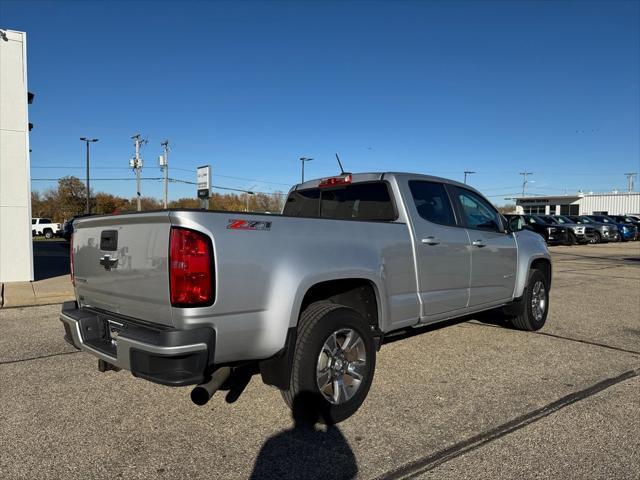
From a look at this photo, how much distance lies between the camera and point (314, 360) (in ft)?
11.8

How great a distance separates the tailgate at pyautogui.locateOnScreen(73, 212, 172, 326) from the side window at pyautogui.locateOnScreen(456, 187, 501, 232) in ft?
11.4

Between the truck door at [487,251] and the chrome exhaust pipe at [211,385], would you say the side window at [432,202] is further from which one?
the chrome exhaust pipe at [211,385]

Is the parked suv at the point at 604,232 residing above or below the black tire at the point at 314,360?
above

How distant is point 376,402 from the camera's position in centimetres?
417

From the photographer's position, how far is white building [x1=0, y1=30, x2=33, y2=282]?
35.6 feet

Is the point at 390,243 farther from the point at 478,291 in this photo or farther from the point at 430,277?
the point at 478,291

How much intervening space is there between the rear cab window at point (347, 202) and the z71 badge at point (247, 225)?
45.7 inches

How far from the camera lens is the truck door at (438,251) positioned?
468cm

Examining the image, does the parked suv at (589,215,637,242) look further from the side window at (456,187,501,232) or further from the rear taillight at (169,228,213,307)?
the rear taillight at (169,228,213,307)

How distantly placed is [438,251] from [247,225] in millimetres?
2280

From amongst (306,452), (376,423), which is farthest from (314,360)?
(376,423)

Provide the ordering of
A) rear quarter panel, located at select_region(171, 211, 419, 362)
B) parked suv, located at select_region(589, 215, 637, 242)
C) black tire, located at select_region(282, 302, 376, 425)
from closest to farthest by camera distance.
Answer: rear quarter panel, located at select_region(171, 211, 419, 362)
black tire, located at select_region(282, 302, 376, 425)
parked suv, located at select_region(589, 215, 637, 242)

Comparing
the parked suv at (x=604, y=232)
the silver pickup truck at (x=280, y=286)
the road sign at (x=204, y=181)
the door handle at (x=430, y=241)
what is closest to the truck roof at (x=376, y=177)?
the silver pickup truck at (x=280, y=286)

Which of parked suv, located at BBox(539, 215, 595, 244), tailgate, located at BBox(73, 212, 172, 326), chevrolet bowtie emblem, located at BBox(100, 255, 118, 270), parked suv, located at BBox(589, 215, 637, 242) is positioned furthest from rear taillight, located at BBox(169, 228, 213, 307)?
parked suv, located at BBox(589, 215, 637, 242)
